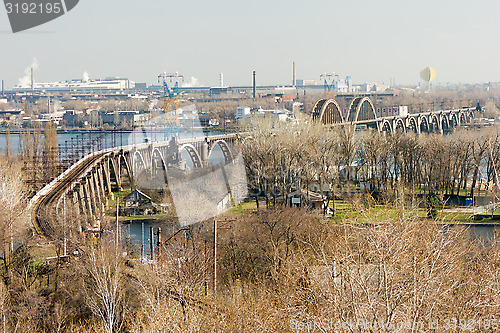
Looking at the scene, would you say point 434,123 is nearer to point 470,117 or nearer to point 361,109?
point 470,117

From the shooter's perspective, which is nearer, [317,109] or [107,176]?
[107,176]

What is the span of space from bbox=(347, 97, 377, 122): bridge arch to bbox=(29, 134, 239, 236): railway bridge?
35.2 ft

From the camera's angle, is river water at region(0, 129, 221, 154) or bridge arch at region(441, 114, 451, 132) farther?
bridge arch at region(441, 114, 451, 132)

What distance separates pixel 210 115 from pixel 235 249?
6110 centimetres

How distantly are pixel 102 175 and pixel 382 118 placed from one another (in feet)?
94.3

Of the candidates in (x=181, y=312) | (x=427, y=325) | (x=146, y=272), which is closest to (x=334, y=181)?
(x=146, y=272)

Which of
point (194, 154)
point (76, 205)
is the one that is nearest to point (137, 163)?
point (194, 154)

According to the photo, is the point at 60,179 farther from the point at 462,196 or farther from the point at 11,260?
the point at 462,196

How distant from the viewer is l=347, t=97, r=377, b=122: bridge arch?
4583cm

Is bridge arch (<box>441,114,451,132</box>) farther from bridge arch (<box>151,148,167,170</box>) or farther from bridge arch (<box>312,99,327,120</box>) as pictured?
bridge arch (<box>151,148,167,170</box>)

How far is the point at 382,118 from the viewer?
163ft

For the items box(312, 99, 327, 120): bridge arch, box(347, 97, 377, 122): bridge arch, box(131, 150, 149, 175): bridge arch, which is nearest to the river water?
box(131, 150, 149, 175): bridge arch

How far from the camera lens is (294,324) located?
19.8ft

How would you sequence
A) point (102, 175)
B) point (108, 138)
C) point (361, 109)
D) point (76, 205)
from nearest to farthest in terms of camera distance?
point (76, 205), point (102, 175), point (361, 109), point (108, 138)
